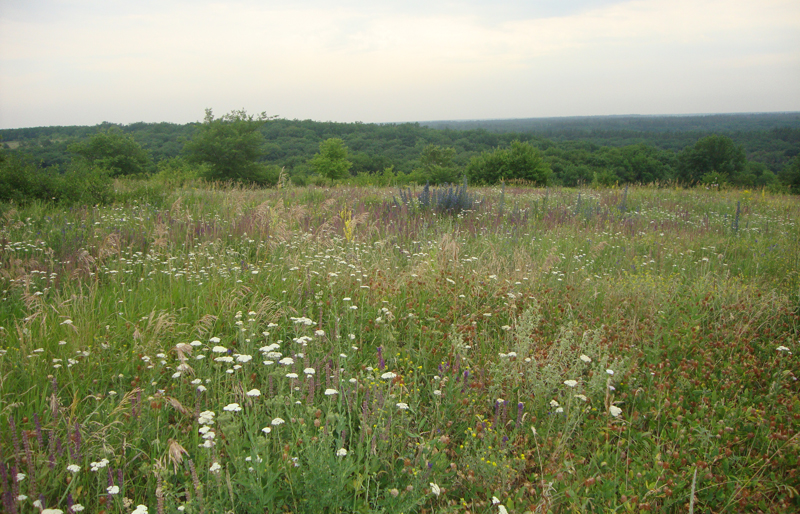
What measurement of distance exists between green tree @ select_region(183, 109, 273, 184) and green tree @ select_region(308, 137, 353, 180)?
16.1m

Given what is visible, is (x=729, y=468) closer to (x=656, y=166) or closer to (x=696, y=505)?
(x=696, y=505)

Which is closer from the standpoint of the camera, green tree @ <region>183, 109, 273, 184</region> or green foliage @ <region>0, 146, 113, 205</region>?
green foliage @ <region>0, 146, 113, 205</region>

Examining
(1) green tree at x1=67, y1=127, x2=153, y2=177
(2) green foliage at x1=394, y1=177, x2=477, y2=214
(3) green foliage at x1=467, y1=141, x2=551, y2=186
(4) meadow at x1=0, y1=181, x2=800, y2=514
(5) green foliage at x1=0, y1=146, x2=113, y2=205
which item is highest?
(1) green tree at x1=67, y1=127, x2=153, y2=177

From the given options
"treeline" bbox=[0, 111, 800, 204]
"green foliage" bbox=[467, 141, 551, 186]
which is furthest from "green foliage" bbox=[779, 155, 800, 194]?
"green foliage" bbox=[467, 141, 551, 186]

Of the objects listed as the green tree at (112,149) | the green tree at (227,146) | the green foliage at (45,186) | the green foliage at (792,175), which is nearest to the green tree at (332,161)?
the green tree at (227,146)

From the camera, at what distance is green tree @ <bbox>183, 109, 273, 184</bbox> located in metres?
39.6

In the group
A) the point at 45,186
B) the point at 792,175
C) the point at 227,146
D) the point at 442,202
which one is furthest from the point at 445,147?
the point at 45,186

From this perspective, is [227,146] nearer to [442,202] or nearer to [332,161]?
[332,161]

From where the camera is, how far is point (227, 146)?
130 feet

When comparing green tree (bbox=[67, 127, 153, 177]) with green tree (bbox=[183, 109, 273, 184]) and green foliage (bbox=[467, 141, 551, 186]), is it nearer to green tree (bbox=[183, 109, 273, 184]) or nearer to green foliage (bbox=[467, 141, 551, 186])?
green tree (bbox=[183, 109, 273, 184])

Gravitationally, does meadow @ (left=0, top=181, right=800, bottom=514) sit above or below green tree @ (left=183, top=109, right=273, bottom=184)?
below

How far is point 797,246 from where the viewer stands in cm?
639

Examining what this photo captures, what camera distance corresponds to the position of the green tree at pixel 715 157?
221 ft

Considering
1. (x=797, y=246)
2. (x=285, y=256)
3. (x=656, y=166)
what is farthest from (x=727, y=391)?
(x=656, y=166)
